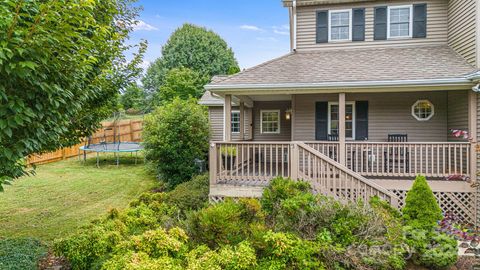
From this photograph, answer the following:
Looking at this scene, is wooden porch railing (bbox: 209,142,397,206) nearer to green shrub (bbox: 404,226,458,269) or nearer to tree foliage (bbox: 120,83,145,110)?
green shrub (bbox: 404,226,458,269)

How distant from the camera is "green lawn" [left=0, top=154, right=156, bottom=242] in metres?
7.73

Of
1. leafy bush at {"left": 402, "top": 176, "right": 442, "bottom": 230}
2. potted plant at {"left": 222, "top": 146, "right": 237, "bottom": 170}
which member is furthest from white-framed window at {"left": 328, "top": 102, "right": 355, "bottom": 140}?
leafy bush at {"left": 402, "top": 176, "right": 442, "bottom": 230}

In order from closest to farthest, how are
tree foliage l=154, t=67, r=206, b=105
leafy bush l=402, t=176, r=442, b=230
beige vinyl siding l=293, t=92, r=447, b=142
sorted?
leafy bush l=402, t=176, r=442, b=230 < beige vinyl siding l=293, t=92, r=447, b=142 < tree foliage l=154, t=67, r=206, b=105

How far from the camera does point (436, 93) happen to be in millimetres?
9617

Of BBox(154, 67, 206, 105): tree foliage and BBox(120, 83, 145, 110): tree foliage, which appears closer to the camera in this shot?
BBox(154, 67, 206, 105): tree foliage

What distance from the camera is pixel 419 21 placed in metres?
10.1

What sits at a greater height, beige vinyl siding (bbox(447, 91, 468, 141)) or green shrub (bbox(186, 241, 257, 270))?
beige vinyl siding (bbox(447, 91, 468, 141))

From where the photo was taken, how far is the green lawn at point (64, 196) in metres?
7.73

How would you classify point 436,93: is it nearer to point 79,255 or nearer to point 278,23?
point 79,255

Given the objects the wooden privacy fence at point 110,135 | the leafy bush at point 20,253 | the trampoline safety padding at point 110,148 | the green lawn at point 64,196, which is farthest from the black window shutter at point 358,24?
the wooden privacy fence at point 110,135

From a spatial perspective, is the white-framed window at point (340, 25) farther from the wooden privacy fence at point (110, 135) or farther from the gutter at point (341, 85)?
the wooden privacy fence at point (110, 135)

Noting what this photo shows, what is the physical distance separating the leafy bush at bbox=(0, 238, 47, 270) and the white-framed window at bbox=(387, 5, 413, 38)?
11012mm

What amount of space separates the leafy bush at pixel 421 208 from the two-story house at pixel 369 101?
59 cm

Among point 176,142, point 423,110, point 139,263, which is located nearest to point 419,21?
point 423,110
